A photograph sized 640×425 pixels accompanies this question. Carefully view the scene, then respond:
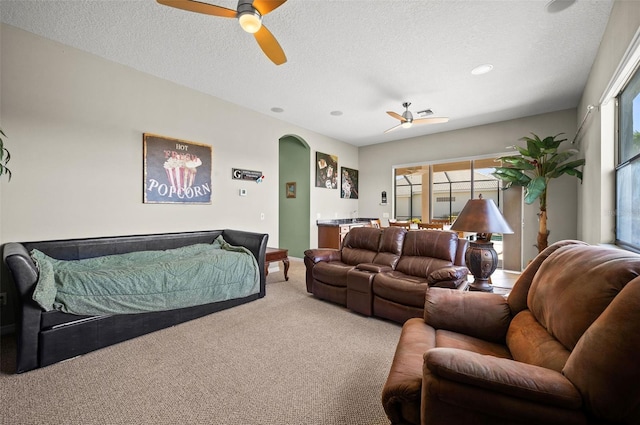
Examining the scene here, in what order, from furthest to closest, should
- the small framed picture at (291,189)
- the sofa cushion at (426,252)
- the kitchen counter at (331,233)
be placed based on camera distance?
the small framed picture at (291,189), the kitchen counter at (331,233), the sofa cushion at (426,252)

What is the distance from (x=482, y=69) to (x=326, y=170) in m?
3.64

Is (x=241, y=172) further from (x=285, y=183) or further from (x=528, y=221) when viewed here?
(x=528, y=221)

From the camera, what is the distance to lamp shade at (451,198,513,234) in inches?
87.8

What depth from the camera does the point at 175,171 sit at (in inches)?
145

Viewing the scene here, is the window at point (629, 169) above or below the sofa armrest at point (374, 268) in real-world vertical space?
above

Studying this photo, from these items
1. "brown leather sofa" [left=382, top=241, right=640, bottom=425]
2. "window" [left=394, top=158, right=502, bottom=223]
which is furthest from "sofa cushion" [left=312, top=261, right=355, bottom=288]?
"window" [left=394, top=158, right=502, bottom=223]

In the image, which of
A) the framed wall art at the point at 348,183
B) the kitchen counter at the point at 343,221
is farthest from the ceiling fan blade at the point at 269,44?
the framed wall art at the point at 348,183

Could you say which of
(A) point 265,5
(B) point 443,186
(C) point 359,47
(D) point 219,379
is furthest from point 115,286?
(B) point 443,186

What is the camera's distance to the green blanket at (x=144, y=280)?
2.13m

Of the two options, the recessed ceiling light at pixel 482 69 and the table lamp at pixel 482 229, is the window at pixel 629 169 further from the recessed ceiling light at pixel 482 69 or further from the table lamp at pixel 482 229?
the recessed ceiling light at pixel 482 69

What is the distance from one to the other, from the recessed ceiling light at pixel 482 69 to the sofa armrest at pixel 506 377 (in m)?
3.42

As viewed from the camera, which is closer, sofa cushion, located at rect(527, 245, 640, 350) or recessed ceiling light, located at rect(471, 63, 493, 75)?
sofa cushion, located at rect(527, 245, 640, 350)

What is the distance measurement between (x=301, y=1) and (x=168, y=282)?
287 cm

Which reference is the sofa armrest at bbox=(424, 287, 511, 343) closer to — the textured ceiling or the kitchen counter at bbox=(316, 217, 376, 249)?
the textured ceiling
